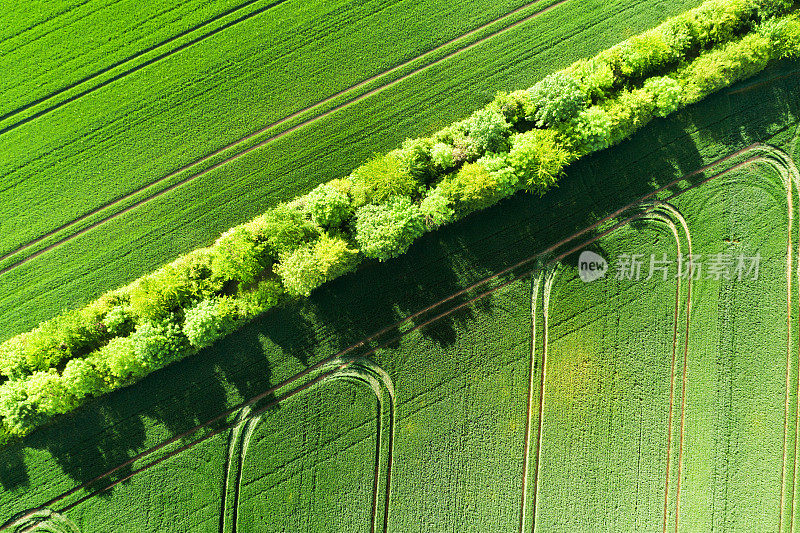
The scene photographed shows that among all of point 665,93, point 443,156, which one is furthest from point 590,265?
point 443,156

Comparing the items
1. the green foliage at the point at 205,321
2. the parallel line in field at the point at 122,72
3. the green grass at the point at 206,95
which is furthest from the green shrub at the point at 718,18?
the green foliage at the point at 205,321

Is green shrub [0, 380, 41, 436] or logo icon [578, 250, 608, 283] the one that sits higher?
logo icon [578, 250, 608, 283]

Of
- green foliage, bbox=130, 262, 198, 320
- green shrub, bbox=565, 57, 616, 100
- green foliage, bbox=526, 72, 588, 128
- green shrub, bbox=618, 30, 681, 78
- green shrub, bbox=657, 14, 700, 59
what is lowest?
green foliage, bbox=130, 262, 198, 320

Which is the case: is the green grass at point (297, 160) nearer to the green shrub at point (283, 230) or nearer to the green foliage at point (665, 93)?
the green shrub at point (283, 230)

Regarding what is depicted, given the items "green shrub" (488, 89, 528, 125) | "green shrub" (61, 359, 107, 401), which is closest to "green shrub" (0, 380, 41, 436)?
"green shrub" (61, 359, 107, 401)

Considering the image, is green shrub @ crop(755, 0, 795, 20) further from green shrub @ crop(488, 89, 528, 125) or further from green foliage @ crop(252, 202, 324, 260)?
green foliage @ crop(252, 202, 324, 260)

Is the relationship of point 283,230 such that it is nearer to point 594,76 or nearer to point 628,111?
point 594,76

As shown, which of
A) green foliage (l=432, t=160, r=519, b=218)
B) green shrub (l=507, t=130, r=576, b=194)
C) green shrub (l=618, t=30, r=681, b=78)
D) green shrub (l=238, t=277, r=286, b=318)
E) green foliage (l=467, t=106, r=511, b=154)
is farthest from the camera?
green shrub (l=618, t=30, r=681, b=78)
